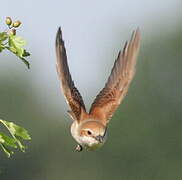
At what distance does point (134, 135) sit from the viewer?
32.7 m

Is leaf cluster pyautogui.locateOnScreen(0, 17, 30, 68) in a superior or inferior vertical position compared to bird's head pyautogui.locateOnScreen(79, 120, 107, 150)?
superior

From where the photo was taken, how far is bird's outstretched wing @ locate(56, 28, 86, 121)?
795cm

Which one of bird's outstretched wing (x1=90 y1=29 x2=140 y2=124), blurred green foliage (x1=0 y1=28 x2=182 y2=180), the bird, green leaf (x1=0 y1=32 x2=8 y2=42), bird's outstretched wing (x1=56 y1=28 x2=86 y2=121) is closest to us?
green leaf (x1=0 y1=32 x2=8 y2=42)

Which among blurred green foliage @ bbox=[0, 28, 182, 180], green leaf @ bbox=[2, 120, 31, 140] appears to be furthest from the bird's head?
blurred green foliage @ bbox=[0, 28, 182, 180]

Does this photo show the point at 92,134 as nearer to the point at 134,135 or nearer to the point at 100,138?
the point at 100,138

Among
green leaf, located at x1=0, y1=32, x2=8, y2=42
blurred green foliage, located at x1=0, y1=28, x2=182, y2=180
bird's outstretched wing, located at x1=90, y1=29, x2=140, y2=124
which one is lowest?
blurred green foliage, located at x1=0, y1=28, x2=182, y2=180

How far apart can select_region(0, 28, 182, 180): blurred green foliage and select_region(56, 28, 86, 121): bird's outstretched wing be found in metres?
20.5

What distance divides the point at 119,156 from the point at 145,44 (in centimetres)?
408

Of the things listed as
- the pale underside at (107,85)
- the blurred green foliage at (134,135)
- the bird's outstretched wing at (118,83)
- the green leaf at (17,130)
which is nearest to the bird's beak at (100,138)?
the pale underside at (107,85)

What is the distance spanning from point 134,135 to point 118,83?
24094mm

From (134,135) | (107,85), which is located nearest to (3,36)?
(107,85)

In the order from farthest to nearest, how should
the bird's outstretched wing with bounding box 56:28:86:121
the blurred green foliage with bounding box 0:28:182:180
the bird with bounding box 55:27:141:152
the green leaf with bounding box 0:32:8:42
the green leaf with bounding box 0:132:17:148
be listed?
the blurred green foliage with bounding box 0:28:182:180 < the bird's outstretched wing with bounding box 56:28:86:121 < the bird with bounding box 55:27:141:152 < the green leaf with bounding box 0:32:8:42 < the green leaf with bounding box 0:132:17:148

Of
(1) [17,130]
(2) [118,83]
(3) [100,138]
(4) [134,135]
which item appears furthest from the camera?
(4) [134,135]

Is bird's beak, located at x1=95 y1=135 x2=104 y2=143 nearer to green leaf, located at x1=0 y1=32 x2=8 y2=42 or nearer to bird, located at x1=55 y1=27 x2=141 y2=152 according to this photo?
bird, located at x1=55 y1=27 x2=141 y2=152
